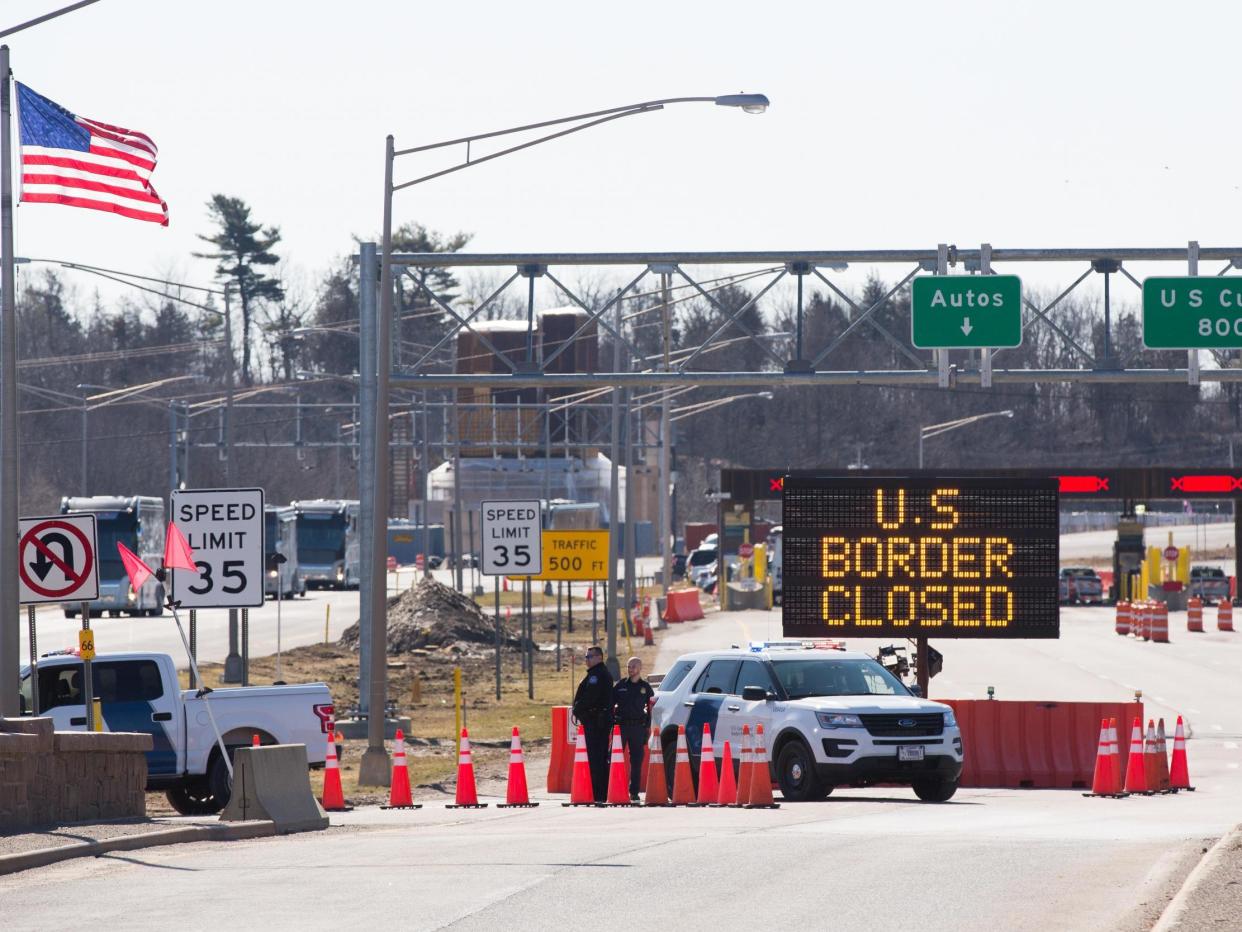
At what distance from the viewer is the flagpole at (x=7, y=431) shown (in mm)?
17000

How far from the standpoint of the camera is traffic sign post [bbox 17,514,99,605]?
17359mm

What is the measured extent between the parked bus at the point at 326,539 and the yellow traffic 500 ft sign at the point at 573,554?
1815 inches

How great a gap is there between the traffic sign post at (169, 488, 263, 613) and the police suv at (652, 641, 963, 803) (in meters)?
4.74

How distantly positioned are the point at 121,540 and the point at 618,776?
147ft

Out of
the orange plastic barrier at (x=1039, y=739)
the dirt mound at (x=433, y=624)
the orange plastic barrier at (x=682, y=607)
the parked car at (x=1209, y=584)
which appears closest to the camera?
the orange plastic barrier at (x=1039, y=739)

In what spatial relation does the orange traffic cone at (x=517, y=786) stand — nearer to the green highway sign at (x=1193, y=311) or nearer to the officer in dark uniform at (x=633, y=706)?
the officer in dark uniform at (x=633, y=706)

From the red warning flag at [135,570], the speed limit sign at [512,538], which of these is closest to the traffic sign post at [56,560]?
the red warning flag at [135,570]

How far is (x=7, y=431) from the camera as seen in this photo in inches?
685

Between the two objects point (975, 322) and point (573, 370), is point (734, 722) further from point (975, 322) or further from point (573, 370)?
point (573, 370)

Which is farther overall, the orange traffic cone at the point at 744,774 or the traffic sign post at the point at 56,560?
the orange traffic cone at the point at 744,774

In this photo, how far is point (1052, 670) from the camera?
43719mm

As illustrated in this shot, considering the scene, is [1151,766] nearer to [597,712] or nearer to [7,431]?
[597,712]

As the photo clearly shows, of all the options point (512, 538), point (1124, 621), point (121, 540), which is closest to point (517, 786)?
point (512, 538)

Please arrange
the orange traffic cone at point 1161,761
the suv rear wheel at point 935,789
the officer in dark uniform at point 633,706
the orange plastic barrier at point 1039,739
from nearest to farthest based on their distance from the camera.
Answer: the officer in dark uniform at point 633,706 → the suv rear wheel at point 935,789 → the orange traffic cone at point 1161,761 → the orange plastic barrier at point 1039,739
